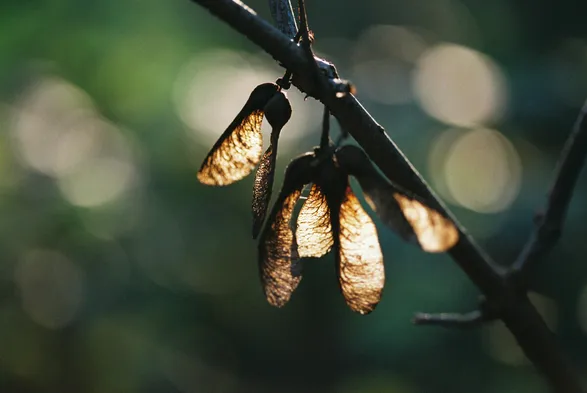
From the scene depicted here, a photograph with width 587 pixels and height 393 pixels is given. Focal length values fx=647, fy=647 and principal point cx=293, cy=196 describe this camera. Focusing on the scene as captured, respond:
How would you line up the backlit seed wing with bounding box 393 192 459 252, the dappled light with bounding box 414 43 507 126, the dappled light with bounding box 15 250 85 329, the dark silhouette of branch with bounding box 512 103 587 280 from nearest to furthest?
the backlit seed wing with bounding box 393 192 459 252
the dark silhouette of branch with bounding box 512 103 587 280
the dappled light with bounding box 15 250 85 329
the dappled light with bounding box 414 43 507 126

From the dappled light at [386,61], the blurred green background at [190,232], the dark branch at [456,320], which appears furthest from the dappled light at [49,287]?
the dark branch at [456,320]

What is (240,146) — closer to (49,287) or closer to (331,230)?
(331,230)

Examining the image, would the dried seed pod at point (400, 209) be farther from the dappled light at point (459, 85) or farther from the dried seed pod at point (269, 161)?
the dappled light at point (459, 85)

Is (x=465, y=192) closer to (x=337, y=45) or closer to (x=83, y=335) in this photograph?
(x=337, y=45)

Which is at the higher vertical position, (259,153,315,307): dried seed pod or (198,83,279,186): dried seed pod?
(198,83,279,186): dried seed pod

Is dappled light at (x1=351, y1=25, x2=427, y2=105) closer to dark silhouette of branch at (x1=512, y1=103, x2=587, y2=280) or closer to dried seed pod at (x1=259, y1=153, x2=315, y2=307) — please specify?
dark silhouette of branch at (x1=512, y1=103, x2=587, y2=280)

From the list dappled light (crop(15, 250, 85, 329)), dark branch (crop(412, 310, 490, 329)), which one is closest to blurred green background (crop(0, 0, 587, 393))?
dappled light (crop(15, 250, 85, 329))
